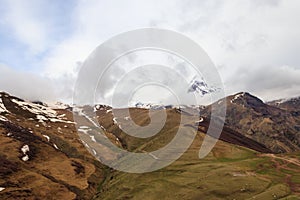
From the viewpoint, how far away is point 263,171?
6319 inches

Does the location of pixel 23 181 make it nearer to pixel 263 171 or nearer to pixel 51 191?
pixel 51 191

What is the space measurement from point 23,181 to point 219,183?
106057 mm

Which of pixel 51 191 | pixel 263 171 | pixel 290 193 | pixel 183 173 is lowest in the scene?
pixel 290 193

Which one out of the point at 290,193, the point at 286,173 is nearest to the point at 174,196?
the point at 290,193

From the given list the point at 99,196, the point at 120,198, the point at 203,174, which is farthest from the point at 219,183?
the point at 99,196

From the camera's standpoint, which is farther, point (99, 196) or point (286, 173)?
point (99, 196)

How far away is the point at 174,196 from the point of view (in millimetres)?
138875

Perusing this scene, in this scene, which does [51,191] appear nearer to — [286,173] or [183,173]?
[183,173]

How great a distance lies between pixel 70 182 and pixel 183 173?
68.4m

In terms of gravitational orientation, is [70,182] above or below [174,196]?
above

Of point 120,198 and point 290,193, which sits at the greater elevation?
point 120,198

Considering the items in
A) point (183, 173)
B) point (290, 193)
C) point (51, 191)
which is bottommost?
point (290, 193)

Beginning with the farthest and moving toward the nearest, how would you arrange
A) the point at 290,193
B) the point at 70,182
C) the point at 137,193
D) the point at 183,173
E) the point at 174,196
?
the point at 70,182, the point at 183,173, the point at 137,193, the point at 174,196, the point at 290,193

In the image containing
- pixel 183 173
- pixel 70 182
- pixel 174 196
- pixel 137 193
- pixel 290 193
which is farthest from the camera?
pixel 70 182
